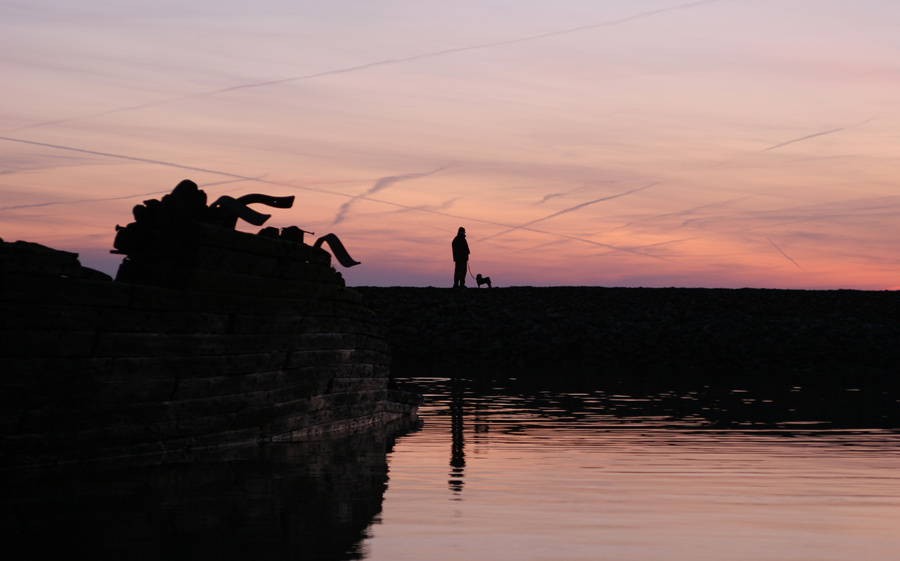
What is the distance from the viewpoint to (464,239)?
3294 centimetres

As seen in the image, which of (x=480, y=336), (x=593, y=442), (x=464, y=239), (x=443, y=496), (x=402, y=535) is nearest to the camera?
(x=402, y=535)

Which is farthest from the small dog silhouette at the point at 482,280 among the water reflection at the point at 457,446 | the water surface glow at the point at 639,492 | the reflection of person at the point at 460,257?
the water surface glow at the point at 639,492

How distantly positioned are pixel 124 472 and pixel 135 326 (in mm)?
1224

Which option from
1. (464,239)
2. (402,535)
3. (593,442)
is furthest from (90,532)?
(464,239)

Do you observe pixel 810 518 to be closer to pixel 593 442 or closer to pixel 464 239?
pixel 593 442

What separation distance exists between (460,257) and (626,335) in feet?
21.5

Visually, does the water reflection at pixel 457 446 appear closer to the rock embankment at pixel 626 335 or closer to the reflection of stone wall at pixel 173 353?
the reflection of stone wall at pixel 173 353

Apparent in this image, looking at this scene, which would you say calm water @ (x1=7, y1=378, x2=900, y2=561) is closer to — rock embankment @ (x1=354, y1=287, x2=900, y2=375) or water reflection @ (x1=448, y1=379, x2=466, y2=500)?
water reflection @ (x1=448, y1=379, x2=466, y2=500)

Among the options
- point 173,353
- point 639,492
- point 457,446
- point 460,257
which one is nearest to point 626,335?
point 460,257

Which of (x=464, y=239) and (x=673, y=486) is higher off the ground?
(x=464, y=239)

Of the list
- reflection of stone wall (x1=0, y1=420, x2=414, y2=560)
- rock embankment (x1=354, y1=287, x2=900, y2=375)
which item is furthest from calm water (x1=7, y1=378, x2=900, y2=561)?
rock embankment (x1=354, y1=287, x2=900, y2=375)

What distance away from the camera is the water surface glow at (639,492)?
588 centimetres

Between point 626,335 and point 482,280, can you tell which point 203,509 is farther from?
point 482,280

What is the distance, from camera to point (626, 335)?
97.6 ft
